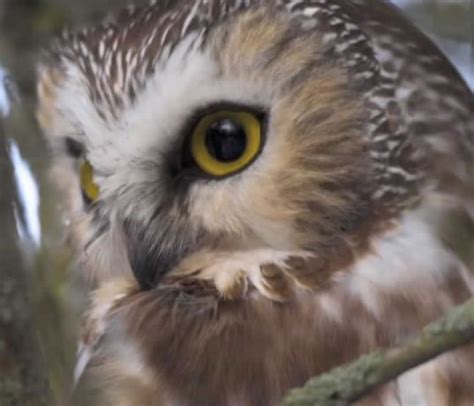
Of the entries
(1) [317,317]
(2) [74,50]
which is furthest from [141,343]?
(2) [74,50]

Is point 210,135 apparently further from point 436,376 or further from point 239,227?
point 436,376

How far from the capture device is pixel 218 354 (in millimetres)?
1894

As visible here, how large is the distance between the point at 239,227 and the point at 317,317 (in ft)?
0.62

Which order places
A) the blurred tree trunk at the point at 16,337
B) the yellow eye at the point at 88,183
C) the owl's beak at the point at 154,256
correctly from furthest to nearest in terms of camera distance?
the yellow eye at the point at 88,183 < the owl's beak at the point at 154,256 < the blurred tree trunk at the point at 16,337

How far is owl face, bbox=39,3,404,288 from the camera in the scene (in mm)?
1906

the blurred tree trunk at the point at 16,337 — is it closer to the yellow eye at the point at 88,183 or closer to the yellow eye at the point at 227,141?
the yellow eye at the point at 227,141

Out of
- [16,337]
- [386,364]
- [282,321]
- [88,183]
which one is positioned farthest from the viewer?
[88,183]

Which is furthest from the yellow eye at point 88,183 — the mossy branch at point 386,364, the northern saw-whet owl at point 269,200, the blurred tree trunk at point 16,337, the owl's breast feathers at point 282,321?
the mossy branch at point 386,364

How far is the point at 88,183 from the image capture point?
2154 mm

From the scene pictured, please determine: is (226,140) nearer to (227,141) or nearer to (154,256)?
(227,141)

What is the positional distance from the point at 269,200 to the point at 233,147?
105mm

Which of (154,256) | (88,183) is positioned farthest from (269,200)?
(88,183)

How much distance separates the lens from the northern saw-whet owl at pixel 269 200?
1.87 meters

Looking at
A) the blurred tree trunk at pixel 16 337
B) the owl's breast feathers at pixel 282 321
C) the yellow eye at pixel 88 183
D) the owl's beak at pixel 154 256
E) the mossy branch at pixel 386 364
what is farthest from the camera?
the yellow eye at pixel 88 183
